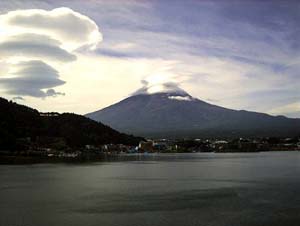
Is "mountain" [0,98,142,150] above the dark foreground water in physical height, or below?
above

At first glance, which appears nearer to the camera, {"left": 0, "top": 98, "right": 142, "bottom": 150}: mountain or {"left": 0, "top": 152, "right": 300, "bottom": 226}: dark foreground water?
{"left": 0, "top": 152, "right": 300, "bottom": 226}: dark foreground water

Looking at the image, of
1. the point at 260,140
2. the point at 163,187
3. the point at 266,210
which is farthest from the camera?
the point at 260,140

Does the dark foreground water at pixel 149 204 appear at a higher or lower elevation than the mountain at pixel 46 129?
lower

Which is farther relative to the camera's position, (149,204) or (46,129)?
(46,129)

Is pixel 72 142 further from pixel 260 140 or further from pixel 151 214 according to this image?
pixel 151 214

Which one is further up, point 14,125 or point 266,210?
point 14,125

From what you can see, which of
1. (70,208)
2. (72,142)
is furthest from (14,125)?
(70,208)

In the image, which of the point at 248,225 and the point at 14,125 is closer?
the point at 248,225

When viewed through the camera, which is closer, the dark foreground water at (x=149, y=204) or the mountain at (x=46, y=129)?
the dark foreground water at (x=149, y=204)
